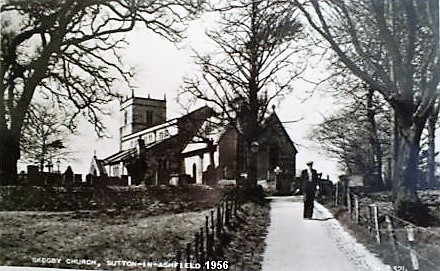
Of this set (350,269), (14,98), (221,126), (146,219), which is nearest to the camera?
(350,269)

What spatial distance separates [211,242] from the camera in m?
3.04

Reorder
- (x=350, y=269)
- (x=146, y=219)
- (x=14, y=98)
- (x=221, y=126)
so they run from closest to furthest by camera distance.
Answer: (x=350, y=269), (x=221, y=126), (x=146, y=219), (x=14, y=98)

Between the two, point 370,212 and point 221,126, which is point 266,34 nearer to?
point 221,126

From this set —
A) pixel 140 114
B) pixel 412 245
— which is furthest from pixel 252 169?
pixel 412 245

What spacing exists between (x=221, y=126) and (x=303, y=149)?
0.36m

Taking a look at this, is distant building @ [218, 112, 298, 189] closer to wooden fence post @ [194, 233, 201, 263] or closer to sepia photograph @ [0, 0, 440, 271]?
sepia photograph @ [0, 0, 440, 271]

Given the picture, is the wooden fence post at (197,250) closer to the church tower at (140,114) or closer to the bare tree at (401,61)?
the church tower at (140,114)

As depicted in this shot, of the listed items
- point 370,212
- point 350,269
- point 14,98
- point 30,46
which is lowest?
point 350,269

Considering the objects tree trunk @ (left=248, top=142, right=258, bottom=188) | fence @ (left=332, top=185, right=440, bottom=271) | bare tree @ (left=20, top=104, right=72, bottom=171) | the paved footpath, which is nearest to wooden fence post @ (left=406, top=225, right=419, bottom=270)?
fence @ (left=332, top=185, right=440, bottom=271)

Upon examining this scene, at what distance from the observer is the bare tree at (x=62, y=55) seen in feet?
11.0

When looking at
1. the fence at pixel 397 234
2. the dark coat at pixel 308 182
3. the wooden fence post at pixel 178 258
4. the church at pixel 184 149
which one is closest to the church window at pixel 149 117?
the church at pixel 184 149

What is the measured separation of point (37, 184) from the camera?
340 cm

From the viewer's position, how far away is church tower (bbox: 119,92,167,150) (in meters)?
3.20

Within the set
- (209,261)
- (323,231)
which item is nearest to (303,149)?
(323,231)
